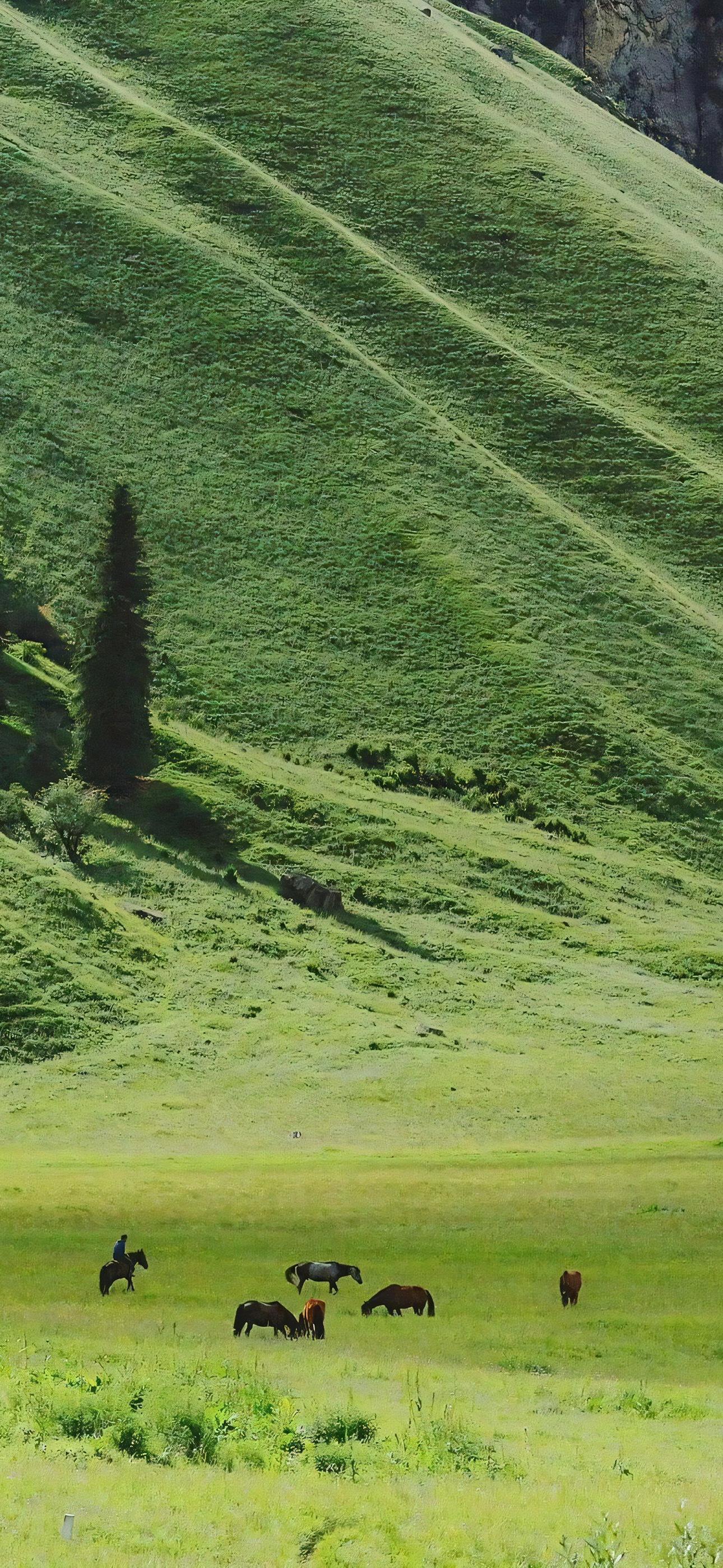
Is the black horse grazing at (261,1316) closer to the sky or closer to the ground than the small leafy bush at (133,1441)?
closer to the ground

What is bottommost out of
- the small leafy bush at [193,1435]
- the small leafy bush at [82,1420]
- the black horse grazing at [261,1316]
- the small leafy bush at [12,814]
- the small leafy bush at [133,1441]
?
the small leafy bush at [12,814]

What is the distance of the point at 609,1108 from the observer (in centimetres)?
4572

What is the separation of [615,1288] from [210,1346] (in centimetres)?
856

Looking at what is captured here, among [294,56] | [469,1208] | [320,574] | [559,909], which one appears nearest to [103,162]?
[294,56]

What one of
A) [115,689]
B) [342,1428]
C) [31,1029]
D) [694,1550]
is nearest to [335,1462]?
[342,1428]

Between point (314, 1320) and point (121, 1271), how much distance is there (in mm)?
4252

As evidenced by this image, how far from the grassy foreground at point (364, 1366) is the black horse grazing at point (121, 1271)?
38 centimetres

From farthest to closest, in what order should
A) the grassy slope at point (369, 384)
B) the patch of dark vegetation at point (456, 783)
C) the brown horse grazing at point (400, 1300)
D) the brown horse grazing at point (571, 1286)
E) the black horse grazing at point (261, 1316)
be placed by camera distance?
1. the grassy slope at point (369, 384)
2. the patch of dark vegetation at point (456, 783)
3. the brown horse grazing at point (571, 1286)
4. the brown horse grazing at point (400, 1300)
5. the black horse grazing at point (261, 1316)

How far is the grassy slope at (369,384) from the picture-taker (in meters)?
90.6

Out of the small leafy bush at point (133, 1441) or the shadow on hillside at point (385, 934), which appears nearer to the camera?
the small leafy bush at point (133, 1441)

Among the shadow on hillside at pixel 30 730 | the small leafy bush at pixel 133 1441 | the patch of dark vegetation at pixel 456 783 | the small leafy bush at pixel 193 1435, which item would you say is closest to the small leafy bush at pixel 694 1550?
the small leafy bush at pixel 193 1435

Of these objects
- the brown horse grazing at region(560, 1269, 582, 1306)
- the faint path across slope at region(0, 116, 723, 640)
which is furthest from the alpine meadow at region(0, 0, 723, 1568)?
the faint path across slope at region(0, 116, 723, 640)

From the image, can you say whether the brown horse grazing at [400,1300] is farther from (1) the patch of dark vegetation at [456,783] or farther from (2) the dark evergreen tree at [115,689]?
(1) the patch of dark vegetation at [456,783]

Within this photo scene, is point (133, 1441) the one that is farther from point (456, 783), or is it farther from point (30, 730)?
point (456, 783)
